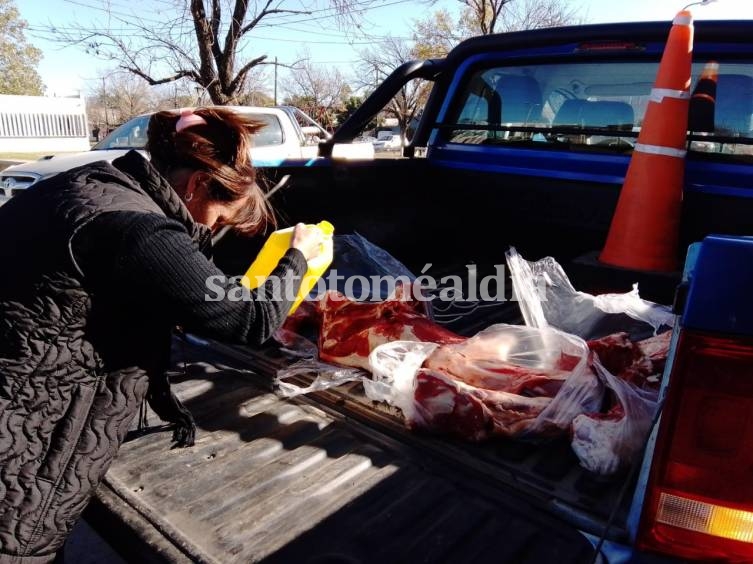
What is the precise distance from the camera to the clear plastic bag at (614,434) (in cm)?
150

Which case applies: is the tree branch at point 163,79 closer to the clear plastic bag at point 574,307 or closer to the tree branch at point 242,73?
the tree branch at point 242,73

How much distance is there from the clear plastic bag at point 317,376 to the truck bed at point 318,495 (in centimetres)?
6

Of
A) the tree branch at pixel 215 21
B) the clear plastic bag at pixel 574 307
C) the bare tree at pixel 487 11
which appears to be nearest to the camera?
the clear plastic bag at pixel 574 307

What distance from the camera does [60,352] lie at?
130cm

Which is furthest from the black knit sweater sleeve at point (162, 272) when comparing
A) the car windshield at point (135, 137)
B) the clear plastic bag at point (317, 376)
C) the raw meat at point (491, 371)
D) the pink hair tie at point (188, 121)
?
the car windshield at point (135, 137)

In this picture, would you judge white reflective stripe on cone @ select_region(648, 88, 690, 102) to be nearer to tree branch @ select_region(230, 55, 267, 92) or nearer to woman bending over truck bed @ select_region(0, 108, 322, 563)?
woman bending over truck bed @ select_region(0, 108, 322, 563)

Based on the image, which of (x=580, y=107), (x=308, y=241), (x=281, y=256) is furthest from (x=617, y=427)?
(x=580, y=107)

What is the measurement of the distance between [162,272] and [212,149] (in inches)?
17.2

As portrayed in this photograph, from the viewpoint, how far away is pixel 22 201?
137 centimetres

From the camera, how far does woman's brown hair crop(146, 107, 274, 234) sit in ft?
4.98

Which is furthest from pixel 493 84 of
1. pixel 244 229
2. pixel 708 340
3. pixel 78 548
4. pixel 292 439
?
pixel 78 548

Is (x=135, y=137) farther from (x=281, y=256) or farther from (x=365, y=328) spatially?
(x=281, y=256)

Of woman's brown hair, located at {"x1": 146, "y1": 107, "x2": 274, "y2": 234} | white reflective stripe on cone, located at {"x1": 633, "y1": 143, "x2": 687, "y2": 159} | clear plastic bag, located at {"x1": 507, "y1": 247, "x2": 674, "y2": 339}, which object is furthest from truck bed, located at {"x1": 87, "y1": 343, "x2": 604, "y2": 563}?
white reflective stripe on cone, located at {"x1": 633, "y1": 143, "x2": 687, "y2": 159}

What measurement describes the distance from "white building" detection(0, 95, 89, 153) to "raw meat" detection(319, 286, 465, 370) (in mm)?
31584
